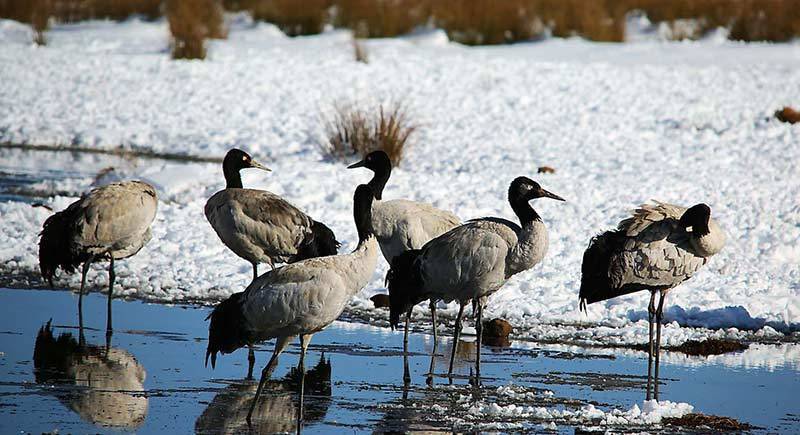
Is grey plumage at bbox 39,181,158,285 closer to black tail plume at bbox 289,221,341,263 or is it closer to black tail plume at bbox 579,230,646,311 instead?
black tail plume at bbox 289,221,341,263

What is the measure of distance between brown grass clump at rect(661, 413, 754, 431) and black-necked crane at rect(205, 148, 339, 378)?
427 centimetres

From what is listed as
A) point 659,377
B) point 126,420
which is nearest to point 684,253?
point 659,377

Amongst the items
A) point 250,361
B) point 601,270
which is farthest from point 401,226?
point 250,361

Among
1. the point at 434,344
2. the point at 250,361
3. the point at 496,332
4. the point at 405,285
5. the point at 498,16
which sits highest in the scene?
the point at 498,16

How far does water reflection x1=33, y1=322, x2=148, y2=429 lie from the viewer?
7527mm

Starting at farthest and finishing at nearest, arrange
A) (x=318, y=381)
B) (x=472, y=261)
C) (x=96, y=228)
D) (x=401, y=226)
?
(x=96, y=228) < (x=401, y=226) < (x=472, y=261) < (x=318, y=381)

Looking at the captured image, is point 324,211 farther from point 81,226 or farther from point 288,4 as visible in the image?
point 288,4

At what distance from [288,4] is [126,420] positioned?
30.0 metres

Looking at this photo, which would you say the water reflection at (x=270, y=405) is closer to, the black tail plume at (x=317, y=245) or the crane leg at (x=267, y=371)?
the crane leg at (x=267, y=371)

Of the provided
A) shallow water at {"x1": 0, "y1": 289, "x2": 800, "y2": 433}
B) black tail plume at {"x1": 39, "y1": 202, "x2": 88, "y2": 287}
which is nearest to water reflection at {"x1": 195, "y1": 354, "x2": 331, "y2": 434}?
shallow water at {"x1": 0, "y1": 289, "x2": 800, "y2": 433}

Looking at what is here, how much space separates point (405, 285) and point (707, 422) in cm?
288

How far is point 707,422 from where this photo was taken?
303 inches

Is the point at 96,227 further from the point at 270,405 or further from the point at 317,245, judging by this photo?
the point at 270,405

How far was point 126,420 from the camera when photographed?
738 centimetres
